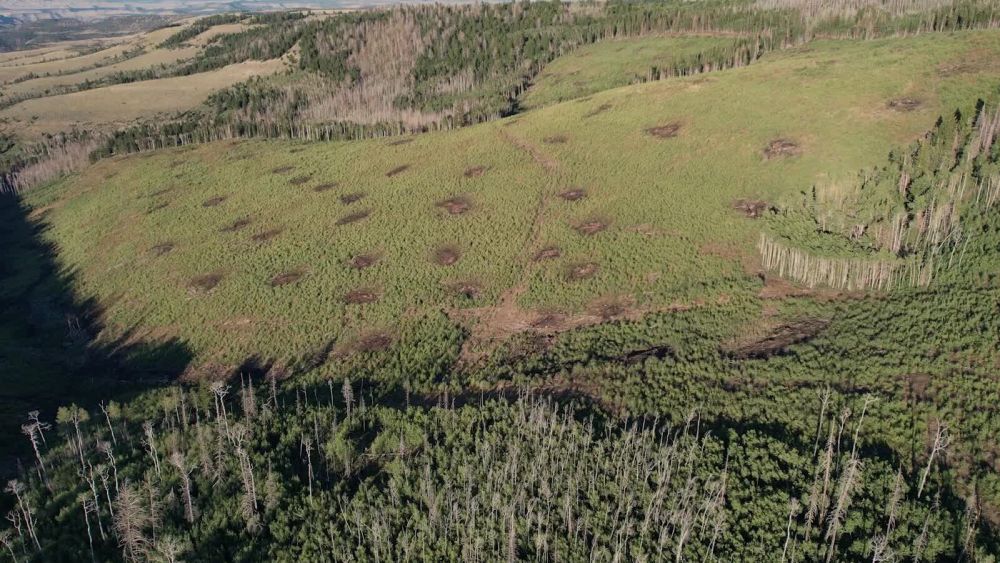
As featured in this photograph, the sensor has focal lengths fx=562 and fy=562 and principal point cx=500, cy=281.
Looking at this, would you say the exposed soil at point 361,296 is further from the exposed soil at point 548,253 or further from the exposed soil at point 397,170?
the exposed soil at point 397,170

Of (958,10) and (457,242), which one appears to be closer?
(457,242)

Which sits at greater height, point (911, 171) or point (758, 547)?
point (911, 171)

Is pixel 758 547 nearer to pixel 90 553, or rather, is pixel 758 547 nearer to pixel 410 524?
pixel 410 524

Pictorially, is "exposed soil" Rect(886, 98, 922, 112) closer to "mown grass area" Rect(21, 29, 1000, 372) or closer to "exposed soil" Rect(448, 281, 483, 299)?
"mown grass area" Rect(21, 29, 1000, 372)

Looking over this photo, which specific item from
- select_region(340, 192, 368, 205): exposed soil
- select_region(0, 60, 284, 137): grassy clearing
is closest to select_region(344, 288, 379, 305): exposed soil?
select_region(340, 192, 368, 205): exposed soil

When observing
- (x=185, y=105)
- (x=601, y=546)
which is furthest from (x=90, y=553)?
(x=185, y=105)

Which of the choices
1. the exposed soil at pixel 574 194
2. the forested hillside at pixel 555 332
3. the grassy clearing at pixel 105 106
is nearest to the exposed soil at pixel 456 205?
the forested hillside at pixel 555 332

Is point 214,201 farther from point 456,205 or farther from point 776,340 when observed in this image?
point 776,340
